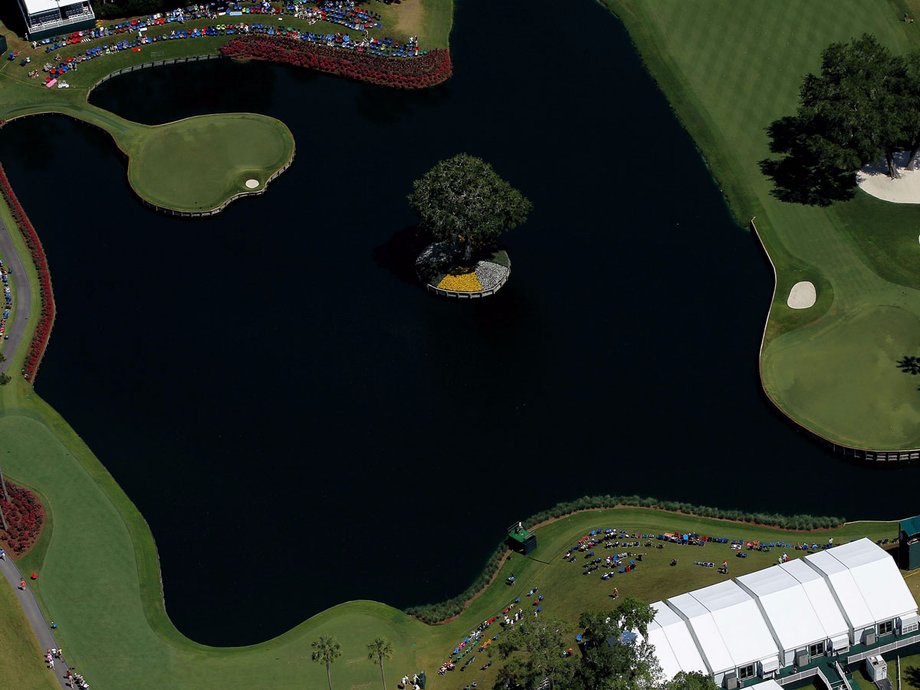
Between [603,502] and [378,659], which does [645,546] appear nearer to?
[603,502]

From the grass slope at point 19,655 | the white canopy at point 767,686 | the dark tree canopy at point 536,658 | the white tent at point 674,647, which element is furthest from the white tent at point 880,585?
the grass slope at point 19,655

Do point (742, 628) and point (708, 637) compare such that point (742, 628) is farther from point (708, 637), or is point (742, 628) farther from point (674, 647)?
point (674, 647)

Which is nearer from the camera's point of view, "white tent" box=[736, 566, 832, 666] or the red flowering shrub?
"white tent" box=[736, 566, 832, 666]

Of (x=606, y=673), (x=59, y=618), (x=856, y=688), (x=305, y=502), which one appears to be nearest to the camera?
(x=606, y=673)

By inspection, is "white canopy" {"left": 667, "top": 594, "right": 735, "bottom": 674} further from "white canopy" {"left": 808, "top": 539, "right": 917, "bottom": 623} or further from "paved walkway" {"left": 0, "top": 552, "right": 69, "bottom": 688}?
"paved walkway" {"left": 0, "top": 552, "right": 69, "bottom": 688}

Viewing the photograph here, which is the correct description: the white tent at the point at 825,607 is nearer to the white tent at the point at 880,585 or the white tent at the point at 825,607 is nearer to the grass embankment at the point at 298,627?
the white tent at the point at 880,585

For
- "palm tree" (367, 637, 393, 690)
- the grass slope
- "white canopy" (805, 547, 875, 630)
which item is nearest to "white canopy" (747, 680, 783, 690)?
"white canopy" (805, 547, 875, 630)

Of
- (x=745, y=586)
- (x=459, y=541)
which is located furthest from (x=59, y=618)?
(x=745, y=586)
